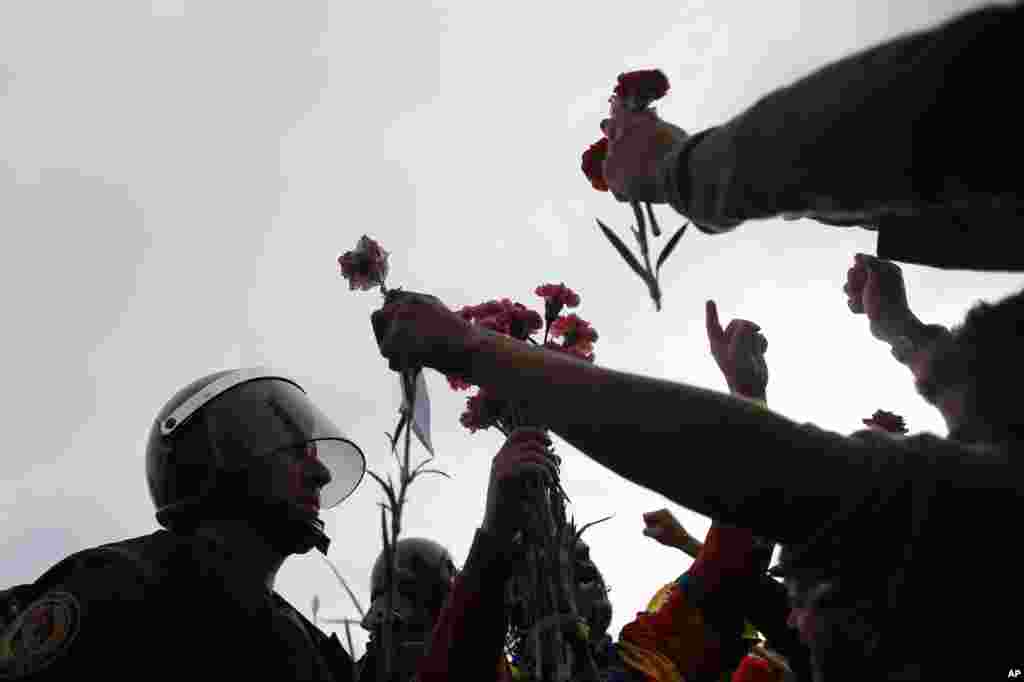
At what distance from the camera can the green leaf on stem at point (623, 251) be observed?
5.24 feet

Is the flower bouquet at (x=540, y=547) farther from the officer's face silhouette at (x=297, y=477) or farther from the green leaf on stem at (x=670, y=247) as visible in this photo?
the officer's face silhouette at (x=297, y=477)

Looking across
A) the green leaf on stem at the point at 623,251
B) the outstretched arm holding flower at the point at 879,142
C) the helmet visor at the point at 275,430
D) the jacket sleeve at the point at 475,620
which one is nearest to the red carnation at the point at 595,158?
the green leaf on stem at the point at 623,251

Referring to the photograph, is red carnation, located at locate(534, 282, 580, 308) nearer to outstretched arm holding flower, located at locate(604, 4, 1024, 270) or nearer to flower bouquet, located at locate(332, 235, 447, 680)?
flower bouquet, located at locate(332, 235, 447, 680)

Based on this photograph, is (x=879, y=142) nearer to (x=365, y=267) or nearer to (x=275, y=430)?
(x=365, y=267)

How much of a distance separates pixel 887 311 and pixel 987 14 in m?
1.66

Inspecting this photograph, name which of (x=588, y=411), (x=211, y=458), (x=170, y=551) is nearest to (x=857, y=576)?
(x=588, y=411)

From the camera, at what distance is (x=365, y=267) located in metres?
2.44

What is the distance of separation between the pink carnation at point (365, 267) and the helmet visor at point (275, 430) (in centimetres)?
138

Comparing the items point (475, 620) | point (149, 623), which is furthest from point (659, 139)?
point (149, 623)

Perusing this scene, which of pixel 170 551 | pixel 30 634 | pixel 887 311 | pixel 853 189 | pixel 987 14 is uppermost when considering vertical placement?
pixel 887 311

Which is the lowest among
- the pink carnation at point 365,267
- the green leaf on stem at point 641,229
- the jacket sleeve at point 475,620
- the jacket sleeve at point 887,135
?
the jacket sleeve at point 475,620

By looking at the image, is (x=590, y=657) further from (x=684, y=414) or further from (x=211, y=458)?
(x=211, y=458)

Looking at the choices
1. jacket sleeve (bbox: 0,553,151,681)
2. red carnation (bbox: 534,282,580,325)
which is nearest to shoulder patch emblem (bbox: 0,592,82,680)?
jacket sleeve (bbox: 0,553,151,681)

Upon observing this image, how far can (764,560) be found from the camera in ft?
11.0
